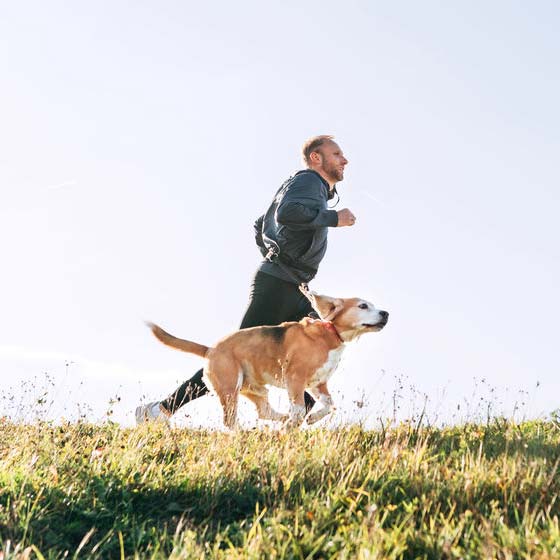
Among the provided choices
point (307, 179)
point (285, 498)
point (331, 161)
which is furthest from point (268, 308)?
point (285, 498)

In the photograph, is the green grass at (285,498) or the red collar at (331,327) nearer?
the green grass at (285,498)

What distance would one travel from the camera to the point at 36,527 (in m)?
5.43

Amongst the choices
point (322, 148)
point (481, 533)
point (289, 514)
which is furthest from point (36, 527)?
point (322, 148)

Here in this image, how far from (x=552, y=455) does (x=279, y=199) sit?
413cm

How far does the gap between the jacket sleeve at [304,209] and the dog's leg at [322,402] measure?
177cm

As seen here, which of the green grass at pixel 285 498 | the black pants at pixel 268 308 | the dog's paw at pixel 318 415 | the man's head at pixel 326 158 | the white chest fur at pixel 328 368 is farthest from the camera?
the man's head at pixel 326 158

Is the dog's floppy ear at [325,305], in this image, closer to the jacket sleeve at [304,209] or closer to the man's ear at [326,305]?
the man's ear at [326,305]

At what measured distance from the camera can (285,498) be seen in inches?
217

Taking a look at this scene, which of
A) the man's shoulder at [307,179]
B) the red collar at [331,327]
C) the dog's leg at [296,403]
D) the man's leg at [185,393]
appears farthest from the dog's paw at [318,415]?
the man's shoulder at [307,179]

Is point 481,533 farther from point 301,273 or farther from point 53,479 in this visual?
point 301,273

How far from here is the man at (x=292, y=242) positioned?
333 inches

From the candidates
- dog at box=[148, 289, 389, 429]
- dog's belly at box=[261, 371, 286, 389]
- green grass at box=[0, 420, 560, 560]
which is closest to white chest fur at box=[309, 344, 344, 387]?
dog at box=[148, 289, 389, 429]

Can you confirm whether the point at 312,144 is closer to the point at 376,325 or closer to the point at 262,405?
the point at 376,325

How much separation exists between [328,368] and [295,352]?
41cm
